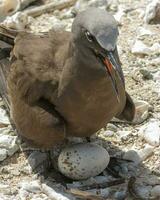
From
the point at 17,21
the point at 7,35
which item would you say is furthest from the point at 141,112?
the point at 17,21

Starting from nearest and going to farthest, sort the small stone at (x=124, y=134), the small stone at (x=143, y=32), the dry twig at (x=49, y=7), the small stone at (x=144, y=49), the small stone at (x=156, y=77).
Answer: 1. the small stone at (x=124, y=134)
2. the small stone at (x=156, y=77)
3. the small stone at (x=144, y=49)
4. the small stone at (x=143, y=32)
5. the dry twig at (x=49, y=7)

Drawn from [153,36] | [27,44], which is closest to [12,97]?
[27,44]

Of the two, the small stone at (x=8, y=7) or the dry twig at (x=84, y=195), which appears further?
the small stone at (x=8, y=7)

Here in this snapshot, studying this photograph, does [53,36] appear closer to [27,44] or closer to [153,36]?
[27,44]

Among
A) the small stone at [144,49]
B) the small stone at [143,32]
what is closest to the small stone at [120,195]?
the small stone at [144,49]

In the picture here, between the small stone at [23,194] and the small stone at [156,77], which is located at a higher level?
the small stone at [156,77]

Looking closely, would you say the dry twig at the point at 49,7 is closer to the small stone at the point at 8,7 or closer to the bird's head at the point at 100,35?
the small stone at the point at 8,7

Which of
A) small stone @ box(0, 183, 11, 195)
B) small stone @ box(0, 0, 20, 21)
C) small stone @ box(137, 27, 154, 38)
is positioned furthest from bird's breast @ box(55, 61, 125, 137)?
small stone @ box(0, 0, 20, 21)
